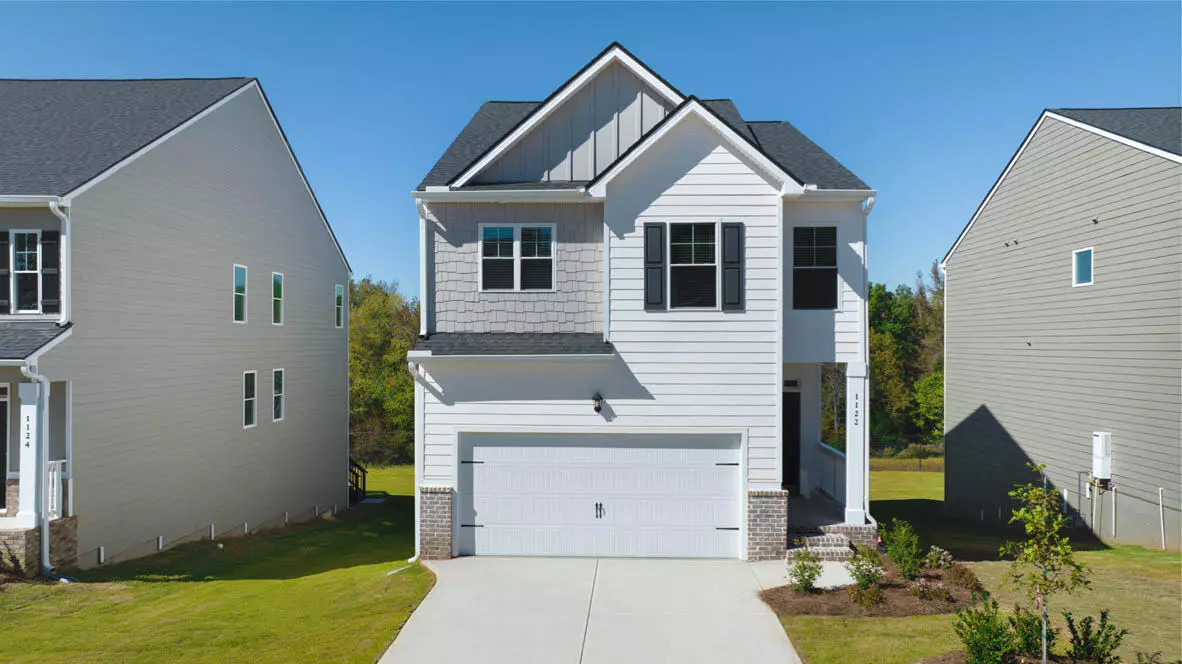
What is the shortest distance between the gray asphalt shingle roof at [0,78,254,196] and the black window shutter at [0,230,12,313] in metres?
0.96

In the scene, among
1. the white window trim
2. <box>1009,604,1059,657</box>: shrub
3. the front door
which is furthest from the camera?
the white window trim

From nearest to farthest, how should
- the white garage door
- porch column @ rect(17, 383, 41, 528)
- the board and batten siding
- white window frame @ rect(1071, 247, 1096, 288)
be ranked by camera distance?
porch column @ rect(17, 383, 41, 528) < the white garage door < the board and batten siding < white window frame @ rect(1071, 247, 1096, 288)

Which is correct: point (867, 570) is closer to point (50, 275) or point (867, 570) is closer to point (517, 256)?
point (517, 256)

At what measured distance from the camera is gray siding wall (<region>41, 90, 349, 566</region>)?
13.5 m

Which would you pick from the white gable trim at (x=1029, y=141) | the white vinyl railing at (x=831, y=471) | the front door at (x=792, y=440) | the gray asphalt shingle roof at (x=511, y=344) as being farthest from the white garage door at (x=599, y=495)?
the white gable trim at (x=1029, y=141)

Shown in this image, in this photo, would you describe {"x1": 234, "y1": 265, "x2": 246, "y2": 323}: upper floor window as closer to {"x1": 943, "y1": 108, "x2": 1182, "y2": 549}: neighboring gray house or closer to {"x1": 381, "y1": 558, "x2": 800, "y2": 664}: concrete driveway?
{"x1": 381, "y1": 558, "x2": 800, "y2": 664}: concrete driveway

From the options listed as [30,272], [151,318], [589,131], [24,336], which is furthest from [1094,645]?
[30,272]

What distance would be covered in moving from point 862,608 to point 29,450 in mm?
13099

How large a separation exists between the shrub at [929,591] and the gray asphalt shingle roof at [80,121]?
15333mm

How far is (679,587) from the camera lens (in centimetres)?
1102

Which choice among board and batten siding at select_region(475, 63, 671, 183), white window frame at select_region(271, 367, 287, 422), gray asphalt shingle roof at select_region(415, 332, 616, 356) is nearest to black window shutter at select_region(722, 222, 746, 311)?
gray asphalt shingle roof at select_region(415, 332, 616, 356)

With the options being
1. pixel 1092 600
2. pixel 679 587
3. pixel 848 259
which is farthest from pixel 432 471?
pixel 1092 600

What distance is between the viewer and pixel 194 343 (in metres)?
16.4

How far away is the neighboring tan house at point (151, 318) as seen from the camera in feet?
42.0
